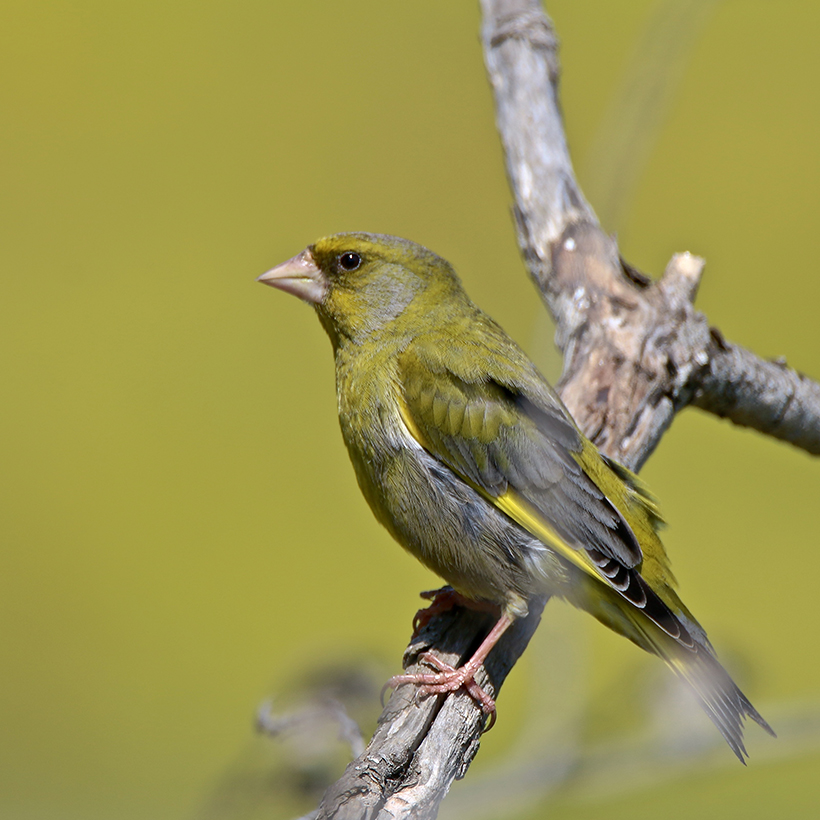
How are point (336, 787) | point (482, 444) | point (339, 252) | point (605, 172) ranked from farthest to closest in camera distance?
point (605, 172), point (339, 252), point (482, 444), point (336, 787)

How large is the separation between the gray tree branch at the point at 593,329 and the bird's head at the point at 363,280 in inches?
18.0

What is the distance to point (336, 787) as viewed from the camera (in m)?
1.75

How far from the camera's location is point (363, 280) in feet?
9.40

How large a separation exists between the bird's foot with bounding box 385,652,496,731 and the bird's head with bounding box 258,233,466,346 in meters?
1.07

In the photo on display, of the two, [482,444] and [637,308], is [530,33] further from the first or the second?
[482,444]

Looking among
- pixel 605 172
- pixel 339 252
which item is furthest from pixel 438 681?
pixel 605 172

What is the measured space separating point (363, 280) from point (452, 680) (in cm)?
130

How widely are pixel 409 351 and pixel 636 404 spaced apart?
0.76m

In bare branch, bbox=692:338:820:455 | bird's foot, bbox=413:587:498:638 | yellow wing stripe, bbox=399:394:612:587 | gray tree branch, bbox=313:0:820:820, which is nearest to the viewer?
yellow wing stripe, bbox=399:394:612:587

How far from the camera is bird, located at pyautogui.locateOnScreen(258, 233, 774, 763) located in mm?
2281

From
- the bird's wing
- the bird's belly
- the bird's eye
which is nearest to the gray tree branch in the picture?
the bird's belly

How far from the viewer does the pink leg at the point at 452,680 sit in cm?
220

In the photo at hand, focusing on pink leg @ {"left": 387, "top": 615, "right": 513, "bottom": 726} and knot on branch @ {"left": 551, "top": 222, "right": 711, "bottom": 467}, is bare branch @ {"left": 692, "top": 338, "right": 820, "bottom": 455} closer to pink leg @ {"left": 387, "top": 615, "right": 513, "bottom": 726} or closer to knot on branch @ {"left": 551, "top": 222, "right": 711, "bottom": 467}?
knot on branch @ {"left": 551, "top": 222, "right": 711, "bottom": 467}

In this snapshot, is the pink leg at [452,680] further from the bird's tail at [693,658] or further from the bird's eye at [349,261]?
the bird's eye at [349,261]
